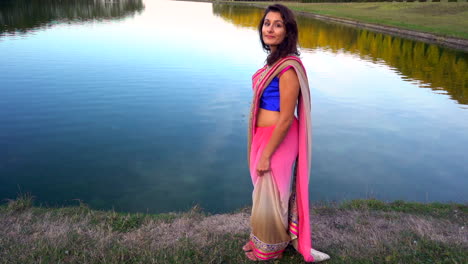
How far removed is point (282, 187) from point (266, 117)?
0.51 meters

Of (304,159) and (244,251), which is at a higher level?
(304,159)

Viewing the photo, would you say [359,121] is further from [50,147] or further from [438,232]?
[50,147]

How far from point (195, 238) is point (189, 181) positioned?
283 centimetres

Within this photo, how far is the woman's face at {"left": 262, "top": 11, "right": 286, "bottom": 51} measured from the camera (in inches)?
99.7

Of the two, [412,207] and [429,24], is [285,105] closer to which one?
[412,207]

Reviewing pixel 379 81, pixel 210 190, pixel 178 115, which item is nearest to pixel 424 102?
pixel 379 81

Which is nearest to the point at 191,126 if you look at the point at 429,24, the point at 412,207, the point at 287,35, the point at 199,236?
the point at 412,207

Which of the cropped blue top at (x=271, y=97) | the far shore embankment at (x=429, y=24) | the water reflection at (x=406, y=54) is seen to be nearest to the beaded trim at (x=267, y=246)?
the cropped blue top at (x=271, y=97)

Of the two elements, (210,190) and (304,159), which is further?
(210,190)

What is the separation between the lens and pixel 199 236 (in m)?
3.32

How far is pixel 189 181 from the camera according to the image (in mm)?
6078

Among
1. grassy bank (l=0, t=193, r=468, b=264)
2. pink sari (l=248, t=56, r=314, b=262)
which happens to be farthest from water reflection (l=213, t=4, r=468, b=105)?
pink sari (l=248, t=56, r=314, b=262)

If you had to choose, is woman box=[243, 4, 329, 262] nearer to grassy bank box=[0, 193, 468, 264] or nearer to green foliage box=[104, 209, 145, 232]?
grassy bank box=[0, 193, 468, 264]

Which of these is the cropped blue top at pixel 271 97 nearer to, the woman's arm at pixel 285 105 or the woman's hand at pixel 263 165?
the woman's arm at pixel 285 105
